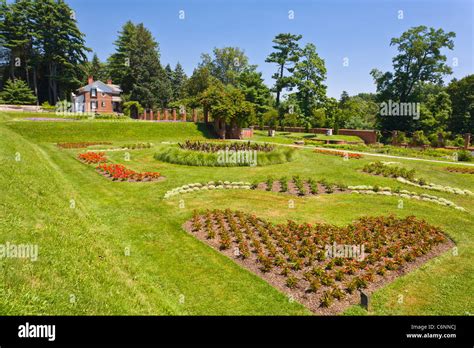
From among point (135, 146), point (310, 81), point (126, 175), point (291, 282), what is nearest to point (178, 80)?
point (310, 81)

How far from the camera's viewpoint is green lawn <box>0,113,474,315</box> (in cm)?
495

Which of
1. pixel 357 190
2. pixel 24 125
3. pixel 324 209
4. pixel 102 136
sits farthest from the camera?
pixel 102 136

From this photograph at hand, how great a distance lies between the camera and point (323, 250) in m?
8.08

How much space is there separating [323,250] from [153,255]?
4694 millimetres

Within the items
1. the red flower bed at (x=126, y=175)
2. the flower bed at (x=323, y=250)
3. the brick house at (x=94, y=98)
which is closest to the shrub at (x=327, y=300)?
the flower bed at (x=323, y=250)

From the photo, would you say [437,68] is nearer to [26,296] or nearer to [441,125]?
[441,125]

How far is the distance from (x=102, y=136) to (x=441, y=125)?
47246 mm

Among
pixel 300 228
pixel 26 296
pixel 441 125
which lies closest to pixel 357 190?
pixel 300 228

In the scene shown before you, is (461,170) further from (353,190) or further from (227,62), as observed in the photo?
(227,62)

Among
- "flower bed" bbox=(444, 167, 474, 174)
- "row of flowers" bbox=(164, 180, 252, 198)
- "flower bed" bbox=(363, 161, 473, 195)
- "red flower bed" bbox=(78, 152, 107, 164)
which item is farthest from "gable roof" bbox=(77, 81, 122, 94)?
"flower bed" bbox=(444, 167, 474, 174)

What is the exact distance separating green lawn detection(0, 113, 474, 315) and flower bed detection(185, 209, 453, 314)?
0.37m

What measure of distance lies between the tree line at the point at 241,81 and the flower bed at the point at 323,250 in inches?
1121

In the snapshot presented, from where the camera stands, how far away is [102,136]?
34.4 metres
